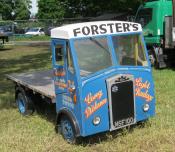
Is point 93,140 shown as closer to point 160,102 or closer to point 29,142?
point 29,142

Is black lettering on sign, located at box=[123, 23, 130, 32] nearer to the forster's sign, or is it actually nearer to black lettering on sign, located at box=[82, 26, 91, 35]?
the forster's sign

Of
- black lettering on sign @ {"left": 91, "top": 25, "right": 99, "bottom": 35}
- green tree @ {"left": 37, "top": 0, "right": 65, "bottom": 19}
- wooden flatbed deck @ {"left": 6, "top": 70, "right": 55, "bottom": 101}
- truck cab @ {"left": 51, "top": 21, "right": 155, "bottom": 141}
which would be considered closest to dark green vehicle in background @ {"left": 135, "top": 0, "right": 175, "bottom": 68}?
wooden flatbed deck @ {"left": 6, "top": 70, "right": 55, "bottom": 101}

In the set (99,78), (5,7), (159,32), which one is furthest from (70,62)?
(5,7)

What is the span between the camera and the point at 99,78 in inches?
254

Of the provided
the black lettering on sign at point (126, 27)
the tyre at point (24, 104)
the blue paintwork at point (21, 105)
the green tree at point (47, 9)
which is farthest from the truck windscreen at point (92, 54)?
the green tree at point (47, 9)

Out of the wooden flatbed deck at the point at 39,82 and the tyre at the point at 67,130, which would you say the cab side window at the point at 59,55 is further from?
the tyre at the point at 67,130

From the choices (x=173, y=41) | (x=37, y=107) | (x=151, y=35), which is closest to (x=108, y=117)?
(x=37, y=107)

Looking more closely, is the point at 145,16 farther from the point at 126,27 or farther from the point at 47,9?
the point at 47,9

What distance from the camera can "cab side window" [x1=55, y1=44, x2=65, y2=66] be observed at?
6729 millimetres

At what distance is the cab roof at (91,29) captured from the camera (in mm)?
6434

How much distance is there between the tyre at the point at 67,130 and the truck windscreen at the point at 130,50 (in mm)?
1319

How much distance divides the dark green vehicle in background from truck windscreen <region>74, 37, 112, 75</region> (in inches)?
338

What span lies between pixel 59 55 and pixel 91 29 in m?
0.73

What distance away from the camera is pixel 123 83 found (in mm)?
6656
